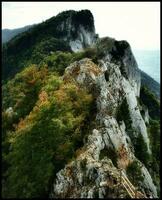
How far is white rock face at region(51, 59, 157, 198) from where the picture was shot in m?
45.2

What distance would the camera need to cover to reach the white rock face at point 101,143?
148ft

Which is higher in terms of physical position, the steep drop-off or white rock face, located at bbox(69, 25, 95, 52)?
white rock face, located at bbox(69, 25, 95, 52)

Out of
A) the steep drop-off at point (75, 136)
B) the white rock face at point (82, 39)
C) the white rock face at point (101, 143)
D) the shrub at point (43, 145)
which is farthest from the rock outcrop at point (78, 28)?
the shrub at point (43, 145)

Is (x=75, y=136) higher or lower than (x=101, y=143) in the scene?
higher

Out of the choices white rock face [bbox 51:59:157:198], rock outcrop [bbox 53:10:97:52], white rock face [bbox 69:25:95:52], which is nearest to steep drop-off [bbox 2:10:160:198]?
white rock face [bbox 51:59:157:198]

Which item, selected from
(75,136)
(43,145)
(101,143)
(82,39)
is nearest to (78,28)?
(82,39)

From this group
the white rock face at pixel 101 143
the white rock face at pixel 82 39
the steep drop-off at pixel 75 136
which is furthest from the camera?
the white rock face at pixel 82 39

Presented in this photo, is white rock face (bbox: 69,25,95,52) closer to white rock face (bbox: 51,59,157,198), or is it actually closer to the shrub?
white rock face (bbox: 51,59,157,198)

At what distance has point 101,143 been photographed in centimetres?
5331

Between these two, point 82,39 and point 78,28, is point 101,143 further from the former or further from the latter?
point 78,28

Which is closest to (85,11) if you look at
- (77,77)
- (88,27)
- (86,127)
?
(88,27)

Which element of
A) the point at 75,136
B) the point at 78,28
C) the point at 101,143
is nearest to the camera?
the point at 75,136

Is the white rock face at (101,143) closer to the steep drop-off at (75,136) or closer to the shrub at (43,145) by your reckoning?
the steep drop-off at (75,136)

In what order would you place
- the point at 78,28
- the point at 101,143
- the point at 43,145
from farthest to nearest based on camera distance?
1. the point at 78,28
2. the point at 101,143
3. the point at 43,145
